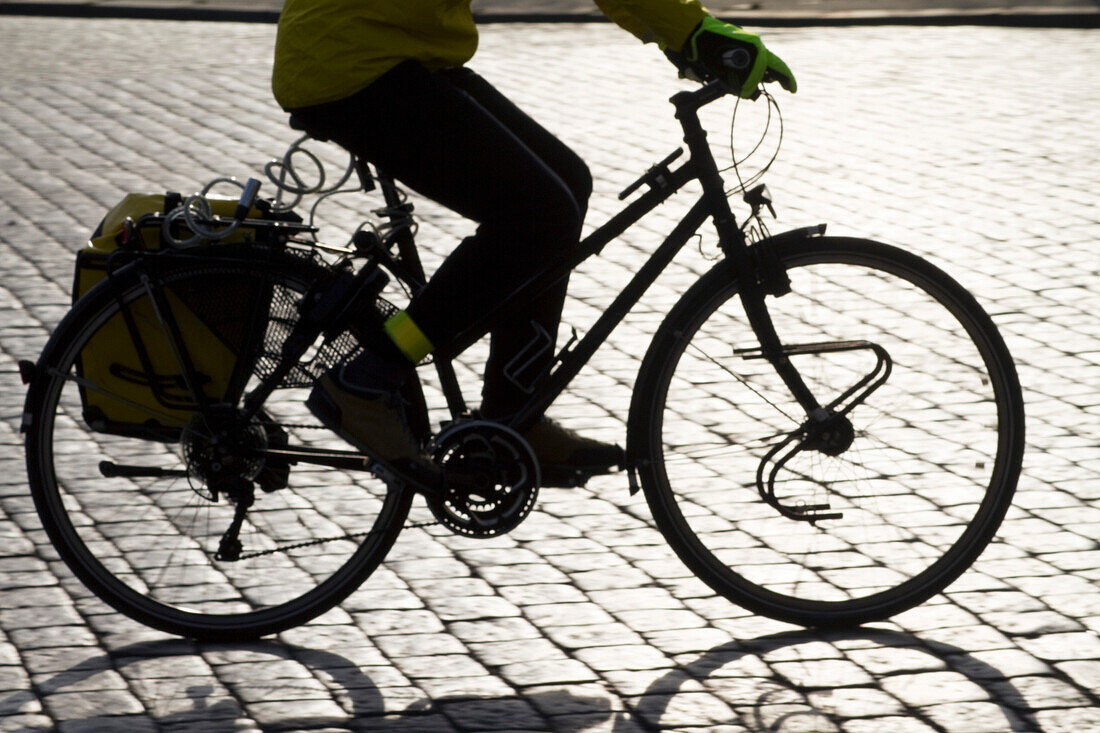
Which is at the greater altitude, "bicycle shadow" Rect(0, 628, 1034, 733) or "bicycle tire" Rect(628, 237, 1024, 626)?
"bicycle tire" Rect(628, 237, 1024, 626)

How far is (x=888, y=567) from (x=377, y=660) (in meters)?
1.25

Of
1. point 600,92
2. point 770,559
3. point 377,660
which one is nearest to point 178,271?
point 377,660

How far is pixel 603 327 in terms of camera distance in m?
4.05

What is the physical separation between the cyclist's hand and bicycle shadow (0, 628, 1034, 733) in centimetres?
127

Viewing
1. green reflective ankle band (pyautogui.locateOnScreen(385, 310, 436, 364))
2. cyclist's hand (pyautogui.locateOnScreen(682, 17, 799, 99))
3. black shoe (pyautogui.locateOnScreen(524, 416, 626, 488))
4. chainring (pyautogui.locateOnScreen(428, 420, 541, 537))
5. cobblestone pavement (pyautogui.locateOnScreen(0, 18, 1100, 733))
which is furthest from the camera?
black shoe (pyautogui.locateOnScreen(524, 416, 626, 488))

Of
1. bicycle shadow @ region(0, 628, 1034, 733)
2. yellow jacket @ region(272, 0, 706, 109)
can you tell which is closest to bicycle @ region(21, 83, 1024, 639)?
bicycle shadow @ region(0, 628, 1034, 733)

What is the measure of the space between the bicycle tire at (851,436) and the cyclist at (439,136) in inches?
15.9

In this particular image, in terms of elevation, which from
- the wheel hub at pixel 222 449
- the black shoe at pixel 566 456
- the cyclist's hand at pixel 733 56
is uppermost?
the cyclist's hand at pixel 733 56

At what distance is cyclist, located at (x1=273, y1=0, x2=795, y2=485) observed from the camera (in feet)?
12.1

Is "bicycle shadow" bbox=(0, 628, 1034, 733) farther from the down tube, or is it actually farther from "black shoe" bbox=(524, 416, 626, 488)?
the down tube

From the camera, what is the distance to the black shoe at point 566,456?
4.09 m

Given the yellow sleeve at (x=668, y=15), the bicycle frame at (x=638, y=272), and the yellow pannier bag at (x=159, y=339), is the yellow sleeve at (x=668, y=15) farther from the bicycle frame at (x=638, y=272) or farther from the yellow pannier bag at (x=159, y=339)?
the yellow pannier bag at (x=159, y=339)

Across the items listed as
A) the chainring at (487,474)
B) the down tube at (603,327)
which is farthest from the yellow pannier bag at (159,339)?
the down tube at (603,327)

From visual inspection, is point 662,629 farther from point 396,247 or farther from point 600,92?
point 600,92
